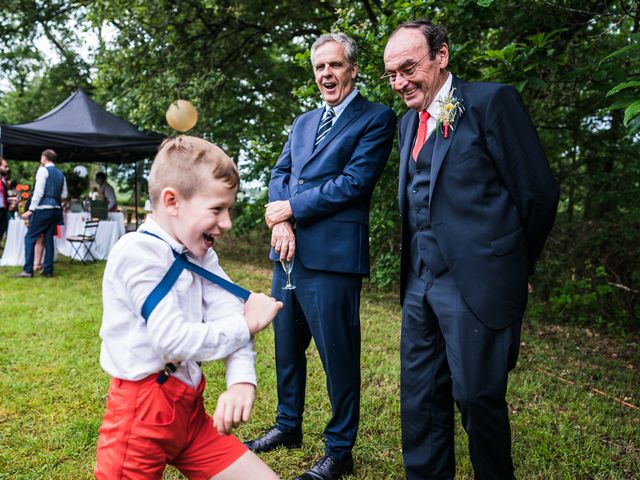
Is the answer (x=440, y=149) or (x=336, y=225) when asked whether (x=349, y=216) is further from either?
(x=440, y=149)

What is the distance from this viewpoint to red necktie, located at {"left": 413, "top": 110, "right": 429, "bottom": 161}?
2219 millimetres

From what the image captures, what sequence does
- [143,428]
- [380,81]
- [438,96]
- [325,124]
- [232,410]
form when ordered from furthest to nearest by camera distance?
[380,81] → [325,124] → [438,96] → [143,428] → [232,410]

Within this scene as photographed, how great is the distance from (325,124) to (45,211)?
7417 mm

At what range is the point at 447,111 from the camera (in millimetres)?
2029

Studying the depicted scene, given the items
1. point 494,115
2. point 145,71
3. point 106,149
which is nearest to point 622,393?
point 494,115

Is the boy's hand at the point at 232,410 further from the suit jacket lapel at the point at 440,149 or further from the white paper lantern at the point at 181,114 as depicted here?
the white paper lantern at the point at 181,114

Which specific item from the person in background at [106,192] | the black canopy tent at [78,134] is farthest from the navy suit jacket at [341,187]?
the person in background at [106,192]

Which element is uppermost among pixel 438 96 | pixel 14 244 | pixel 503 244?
pixel 438 96

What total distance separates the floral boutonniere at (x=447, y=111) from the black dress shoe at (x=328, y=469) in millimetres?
1668

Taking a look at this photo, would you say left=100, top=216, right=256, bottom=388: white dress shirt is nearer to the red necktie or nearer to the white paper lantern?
the red necktie

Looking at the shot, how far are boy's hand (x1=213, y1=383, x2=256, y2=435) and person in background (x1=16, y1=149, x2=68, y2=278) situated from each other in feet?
27.0

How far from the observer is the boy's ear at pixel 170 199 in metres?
1.36

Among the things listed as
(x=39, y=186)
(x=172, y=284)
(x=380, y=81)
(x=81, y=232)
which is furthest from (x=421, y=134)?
(x=81, y=232)

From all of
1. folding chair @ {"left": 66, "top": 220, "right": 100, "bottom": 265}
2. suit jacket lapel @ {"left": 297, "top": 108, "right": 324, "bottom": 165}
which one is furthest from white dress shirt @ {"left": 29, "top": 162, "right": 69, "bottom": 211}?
suit jacket lapel @ {"left": 297, "top": 108, "right": 324, "bottom": 165}
